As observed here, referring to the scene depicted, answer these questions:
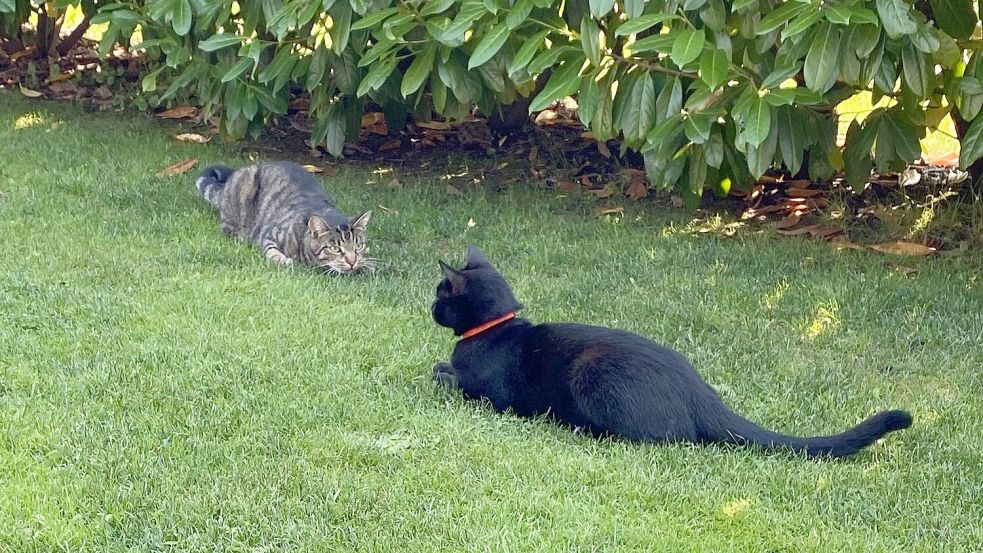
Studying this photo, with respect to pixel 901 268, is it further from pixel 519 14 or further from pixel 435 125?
pixel 435 125

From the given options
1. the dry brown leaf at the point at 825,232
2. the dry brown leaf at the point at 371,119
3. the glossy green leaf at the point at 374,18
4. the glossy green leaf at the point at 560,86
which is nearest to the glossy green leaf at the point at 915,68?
the glossy green leaf at the point at 560,86

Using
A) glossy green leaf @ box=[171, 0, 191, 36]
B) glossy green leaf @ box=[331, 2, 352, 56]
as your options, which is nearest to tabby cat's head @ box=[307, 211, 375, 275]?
glossy green leaf @ box=[331, 2, 352, 56]

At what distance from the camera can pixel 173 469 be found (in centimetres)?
317

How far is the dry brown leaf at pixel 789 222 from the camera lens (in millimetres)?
6344

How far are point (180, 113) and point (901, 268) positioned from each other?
5.82 metres

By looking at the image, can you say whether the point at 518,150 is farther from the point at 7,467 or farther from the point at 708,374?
the point at 7,467

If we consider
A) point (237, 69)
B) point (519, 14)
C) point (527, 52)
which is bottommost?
point (237, 69)

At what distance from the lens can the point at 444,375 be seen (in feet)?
13.0

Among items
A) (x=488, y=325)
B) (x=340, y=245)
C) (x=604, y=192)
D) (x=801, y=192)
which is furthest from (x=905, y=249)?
(x=340, y=245)

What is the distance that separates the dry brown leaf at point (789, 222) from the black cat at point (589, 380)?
114 inches

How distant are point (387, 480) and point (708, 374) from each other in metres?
1.59

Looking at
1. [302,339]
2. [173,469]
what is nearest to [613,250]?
[302,339]

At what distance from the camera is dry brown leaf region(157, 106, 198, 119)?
8.50 m

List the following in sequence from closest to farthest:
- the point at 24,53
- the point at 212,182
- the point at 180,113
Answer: the point at 212,182, the point at 180,113, the point at 24,53
